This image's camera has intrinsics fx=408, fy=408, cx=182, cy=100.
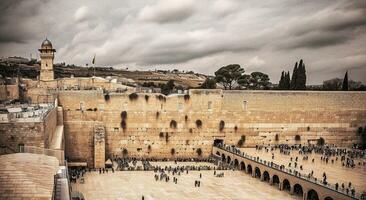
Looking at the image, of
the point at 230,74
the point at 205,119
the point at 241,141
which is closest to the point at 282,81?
the point at 230,74

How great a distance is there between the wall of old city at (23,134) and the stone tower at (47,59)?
78.6ft

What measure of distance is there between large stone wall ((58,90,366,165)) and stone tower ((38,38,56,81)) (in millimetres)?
10813

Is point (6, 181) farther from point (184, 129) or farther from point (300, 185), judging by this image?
point (184, 129)

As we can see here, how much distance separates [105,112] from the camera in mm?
32625

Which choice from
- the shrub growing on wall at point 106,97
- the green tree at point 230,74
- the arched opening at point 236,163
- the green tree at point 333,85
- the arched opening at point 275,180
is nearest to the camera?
the arched opening at point 275,180

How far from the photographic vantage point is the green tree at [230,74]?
153 feet

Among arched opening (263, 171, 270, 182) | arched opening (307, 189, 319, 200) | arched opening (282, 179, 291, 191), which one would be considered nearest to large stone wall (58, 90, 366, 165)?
arched opening (263, 171, 270, 182)

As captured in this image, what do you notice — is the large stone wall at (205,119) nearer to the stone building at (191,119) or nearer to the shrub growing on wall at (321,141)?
the stone building at (191,119)

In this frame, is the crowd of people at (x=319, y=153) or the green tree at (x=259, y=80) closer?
the crowd of people at (x=319, y=153)

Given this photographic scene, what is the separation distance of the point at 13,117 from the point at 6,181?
32.1ft

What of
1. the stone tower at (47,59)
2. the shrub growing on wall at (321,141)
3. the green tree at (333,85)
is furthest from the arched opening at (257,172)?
the green tree at (333,85)

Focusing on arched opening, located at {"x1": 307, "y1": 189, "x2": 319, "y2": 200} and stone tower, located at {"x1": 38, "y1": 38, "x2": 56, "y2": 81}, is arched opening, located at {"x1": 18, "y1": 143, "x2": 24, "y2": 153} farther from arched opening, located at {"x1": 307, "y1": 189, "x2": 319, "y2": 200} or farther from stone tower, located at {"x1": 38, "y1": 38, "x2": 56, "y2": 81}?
stone tower, located at {"x1": 38, "y1": 38, "x2": 56, "y2": 81}

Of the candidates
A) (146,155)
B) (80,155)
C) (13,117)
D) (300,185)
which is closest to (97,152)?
(80,155)

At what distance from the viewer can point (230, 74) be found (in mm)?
46750
